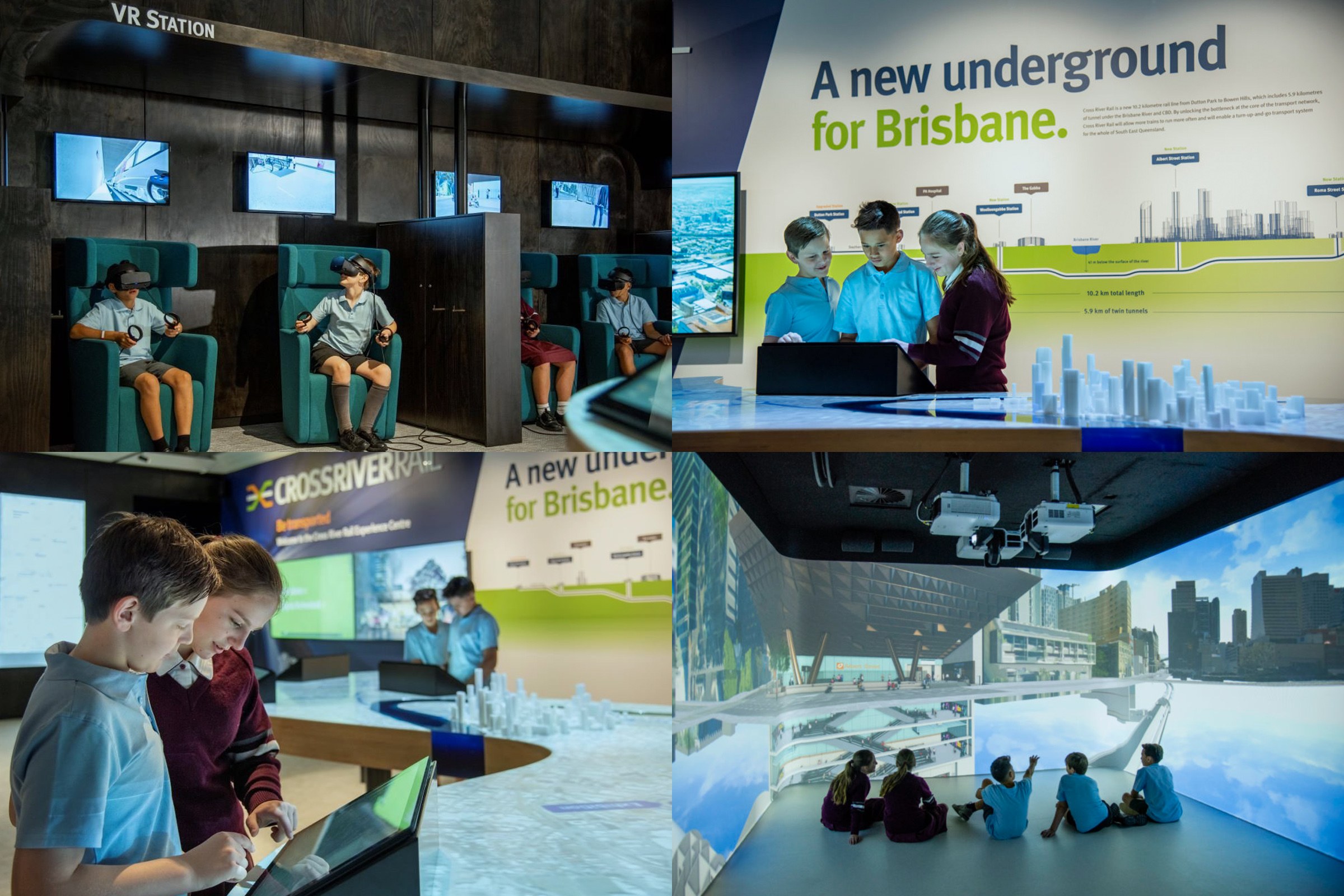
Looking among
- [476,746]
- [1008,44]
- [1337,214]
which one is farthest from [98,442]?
[1337,214]

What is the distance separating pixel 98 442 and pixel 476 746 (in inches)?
105

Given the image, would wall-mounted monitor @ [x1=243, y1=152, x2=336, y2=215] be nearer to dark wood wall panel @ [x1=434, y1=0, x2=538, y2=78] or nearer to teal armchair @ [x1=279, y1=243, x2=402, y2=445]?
teal armchair @ [x1=279, y1=243, x2=402, y2=445]

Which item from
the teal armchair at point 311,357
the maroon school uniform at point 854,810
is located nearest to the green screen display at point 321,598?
the teal armchair at point 311,357

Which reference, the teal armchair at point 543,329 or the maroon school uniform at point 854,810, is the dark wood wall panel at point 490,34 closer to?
the teal armchair at point 543,329

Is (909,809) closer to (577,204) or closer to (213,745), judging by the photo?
(577,204)

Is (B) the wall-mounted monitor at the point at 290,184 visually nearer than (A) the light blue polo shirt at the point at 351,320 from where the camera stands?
No

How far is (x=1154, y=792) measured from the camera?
7.01 metres

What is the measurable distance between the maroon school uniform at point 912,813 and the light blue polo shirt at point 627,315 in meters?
3.52

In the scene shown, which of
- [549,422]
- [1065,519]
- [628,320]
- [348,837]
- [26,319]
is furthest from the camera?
[628,320]

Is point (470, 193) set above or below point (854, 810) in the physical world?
above

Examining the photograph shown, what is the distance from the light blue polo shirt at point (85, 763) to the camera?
1545 mm

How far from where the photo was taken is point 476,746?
6234mm

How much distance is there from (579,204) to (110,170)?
2.87 metres

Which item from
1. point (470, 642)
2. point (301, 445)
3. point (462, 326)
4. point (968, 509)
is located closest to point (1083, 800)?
point (968, 509)
